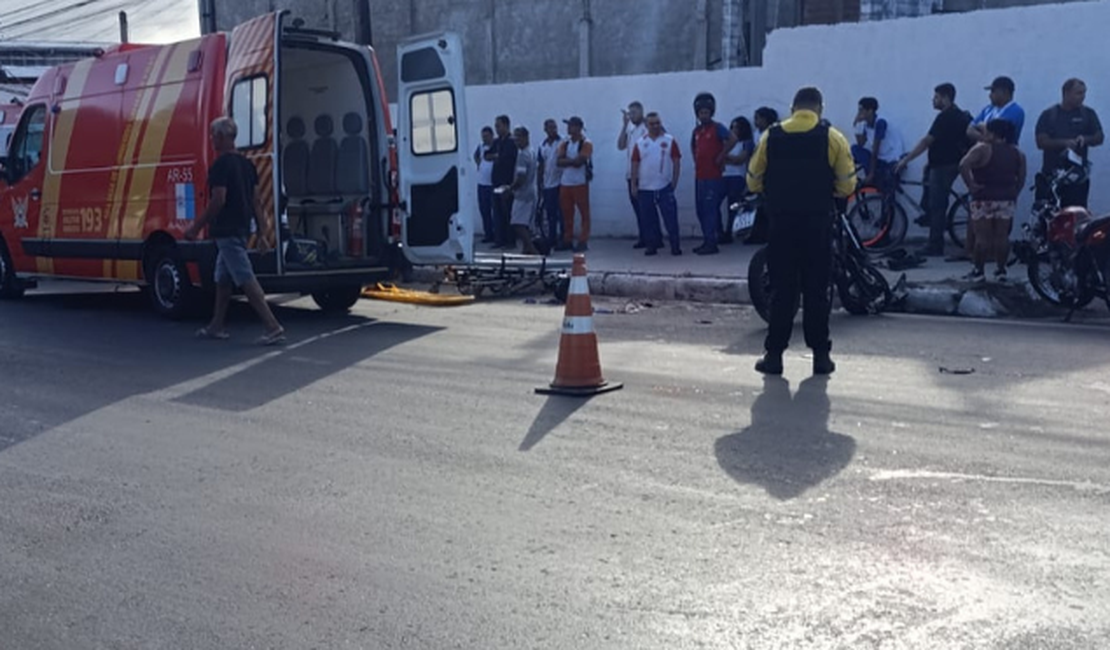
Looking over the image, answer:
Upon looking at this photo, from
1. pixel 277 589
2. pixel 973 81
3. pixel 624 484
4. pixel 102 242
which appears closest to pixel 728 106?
pixel 973 81

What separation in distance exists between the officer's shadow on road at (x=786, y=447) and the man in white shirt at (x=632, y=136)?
8985mm

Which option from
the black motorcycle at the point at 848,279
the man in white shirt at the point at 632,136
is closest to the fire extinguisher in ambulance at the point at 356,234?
the black motorcycle at the point at 848,279

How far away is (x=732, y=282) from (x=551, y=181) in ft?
17.2

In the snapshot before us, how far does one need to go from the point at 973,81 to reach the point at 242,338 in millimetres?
9052

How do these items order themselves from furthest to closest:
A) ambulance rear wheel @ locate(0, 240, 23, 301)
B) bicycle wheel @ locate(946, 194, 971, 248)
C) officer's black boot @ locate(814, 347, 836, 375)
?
1. ambulance rear wheel @ locate(0, 240, 23, 301)
2. bicycle wheel @ locate(946, 194, 971, 248)
3. officer's black boot @ locate(814, 347, 836, 375)

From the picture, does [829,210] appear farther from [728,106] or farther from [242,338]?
[728,106]

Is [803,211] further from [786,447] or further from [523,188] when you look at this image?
[523,188]

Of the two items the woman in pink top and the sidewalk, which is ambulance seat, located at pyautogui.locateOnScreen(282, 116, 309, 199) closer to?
the sidewalk

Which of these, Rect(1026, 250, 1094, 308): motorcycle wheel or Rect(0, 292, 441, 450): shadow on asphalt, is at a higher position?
Rect(1026, 250, 1094, 308): motorcycle wheel

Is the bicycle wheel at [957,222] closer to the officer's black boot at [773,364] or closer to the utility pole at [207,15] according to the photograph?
the officer's black boot at [773,364]

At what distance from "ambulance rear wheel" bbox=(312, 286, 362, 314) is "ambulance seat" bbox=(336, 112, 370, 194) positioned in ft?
3.26

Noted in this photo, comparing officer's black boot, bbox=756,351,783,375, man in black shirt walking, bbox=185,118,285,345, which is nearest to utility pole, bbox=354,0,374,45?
man in black shirt walking, bbox=185,118,285,345

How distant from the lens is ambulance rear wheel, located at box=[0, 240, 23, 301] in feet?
46.8

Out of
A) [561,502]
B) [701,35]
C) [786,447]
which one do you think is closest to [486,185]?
[701,35]
